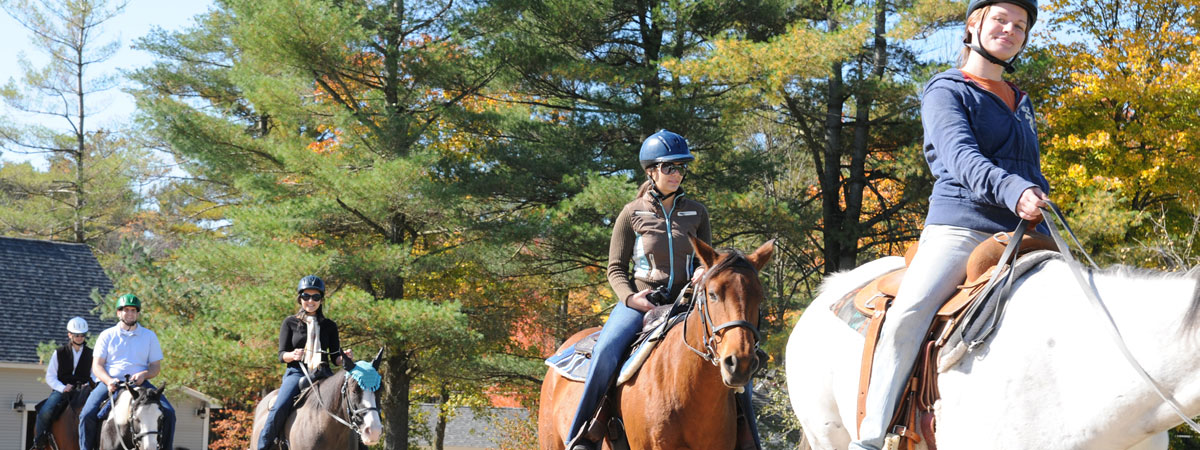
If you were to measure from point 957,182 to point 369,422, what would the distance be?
20.7ft

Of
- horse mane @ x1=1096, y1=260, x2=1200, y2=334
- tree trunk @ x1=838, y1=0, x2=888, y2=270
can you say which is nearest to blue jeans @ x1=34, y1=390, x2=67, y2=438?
horse mane @ x1=1096, y1=260, x2=1200, y2=334

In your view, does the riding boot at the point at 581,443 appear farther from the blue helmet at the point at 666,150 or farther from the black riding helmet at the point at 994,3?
the black riding helmet at the point at 994,3

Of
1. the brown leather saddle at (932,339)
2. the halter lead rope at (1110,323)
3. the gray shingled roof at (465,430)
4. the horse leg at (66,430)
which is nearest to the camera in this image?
the halter lead rope at (1110,323)

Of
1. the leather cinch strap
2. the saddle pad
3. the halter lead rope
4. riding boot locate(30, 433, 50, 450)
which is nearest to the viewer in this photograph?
the halter lead rope

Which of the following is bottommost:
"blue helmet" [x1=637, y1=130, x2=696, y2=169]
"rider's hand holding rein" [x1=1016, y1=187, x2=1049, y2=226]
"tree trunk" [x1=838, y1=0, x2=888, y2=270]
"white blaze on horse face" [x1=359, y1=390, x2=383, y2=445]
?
"white blaze on horse face" [x1=359, y1=390, x2=383, y2=445]

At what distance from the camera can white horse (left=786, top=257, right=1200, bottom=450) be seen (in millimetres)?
3398

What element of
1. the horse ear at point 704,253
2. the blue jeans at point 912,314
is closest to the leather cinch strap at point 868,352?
the blue jeans at point 912,314

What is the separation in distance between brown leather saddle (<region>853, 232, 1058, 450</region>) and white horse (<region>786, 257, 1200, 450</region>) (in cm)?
11

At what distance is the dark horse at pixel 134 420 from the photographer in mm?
10391

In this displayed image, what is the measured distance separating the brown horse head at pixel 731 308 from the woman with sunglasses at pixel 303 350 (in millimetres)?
5310

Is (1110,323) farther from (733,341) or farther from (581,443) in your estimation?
(581,443)

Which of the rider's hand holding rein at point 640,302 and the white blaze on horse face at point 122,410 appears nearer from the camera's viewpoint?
the rider's hand holding rein at point 640,302

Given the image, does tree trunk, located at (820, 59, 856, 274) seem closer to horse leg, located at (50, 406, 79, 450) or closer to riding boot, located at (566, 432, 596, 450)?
horse leg, located at (50, 406, 79, 450)

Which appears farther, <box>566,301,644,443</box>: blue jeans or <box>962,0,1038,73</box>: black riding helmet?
<box>566,301,644,443</box>: blue jeans
